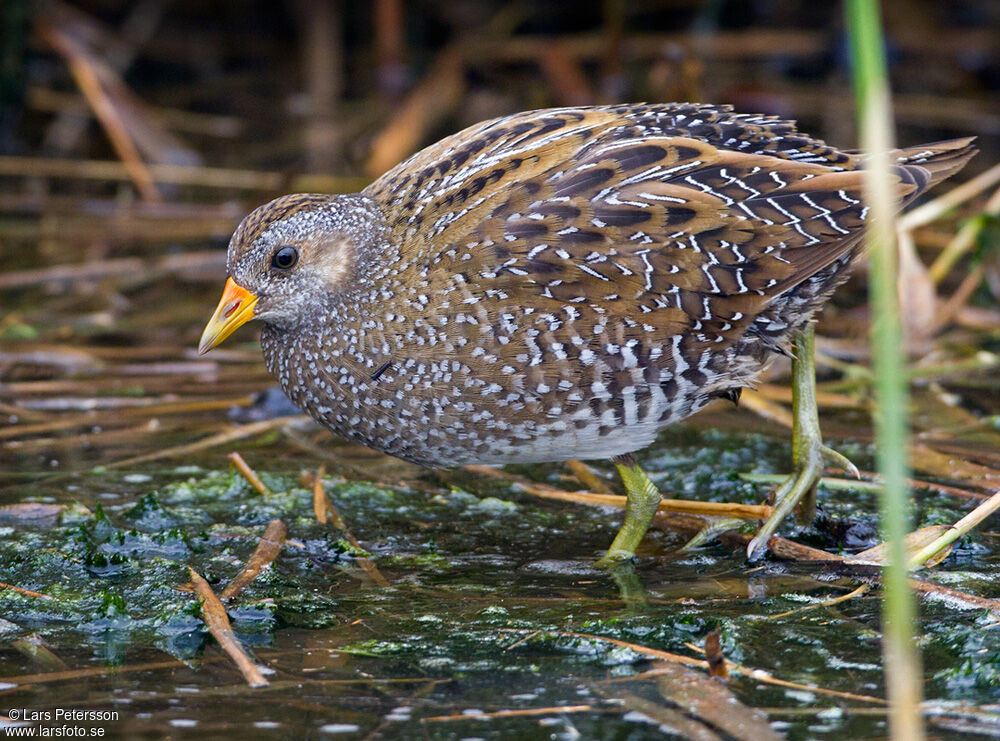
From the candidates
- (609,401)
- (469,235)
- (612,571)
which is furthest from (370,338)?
(612,571)

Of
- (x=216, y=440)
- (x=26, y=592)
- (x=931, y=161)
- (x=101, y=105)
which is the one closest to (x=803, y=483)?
(x=931, y=161)

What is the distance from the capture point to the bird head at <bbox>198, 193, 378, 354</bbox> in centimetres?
413

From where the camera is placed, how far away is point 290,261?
164 inches

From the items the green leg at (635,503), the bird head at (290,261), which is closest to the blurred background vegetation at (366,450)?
the green leg at (635,503)

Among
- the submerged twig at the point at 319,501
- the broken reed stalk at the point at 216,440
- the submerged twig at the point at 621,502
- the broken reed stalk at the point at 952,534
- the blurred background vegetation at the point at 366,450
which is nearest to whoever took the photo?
the blurred background vegetation at the point at 366,450

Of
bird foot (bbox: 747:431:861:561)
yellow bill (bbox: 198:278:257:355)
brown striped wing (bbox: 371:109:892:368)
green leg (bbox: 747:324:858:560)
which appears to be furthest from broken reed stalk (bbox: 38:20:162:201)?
bird foot (bbox: 747:431:861:561)

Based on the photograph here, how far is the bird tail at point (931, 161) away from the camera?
4109 millimetres

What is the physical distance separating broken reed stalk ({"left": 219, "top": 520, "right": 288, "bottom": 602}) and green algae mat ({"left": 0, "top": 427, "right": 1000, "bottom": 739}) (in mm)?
35

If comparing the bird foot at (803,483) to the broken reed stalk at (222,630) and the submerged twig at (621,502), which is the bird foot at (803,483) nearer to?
the submerged twig at (621,502)

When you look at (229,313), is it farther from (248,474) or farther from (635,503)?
(635,503)

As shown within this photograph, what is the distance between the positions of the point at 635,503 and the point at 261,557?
118cm

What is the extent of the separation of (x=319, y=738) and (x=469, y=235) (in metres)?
1.63

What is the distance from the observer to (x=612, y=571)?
397 cm

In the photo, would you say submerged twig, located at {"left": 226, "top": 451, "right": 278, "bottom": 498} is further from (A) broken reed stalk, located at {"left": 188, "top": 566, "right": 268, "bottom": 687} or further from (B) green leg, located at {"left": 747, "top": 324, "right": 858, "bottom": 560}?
(B) green leg, located at {"left": 747, "top": 324, "right": 858, "bottom": 560}
